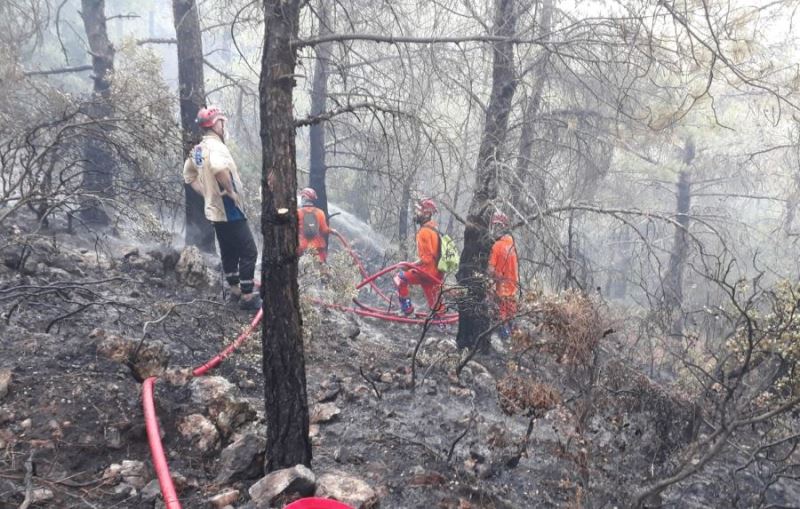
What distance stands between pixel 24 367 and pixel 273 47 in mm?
2854

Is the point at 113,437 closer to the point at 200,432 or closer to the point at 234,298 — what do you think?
the point at 200,432

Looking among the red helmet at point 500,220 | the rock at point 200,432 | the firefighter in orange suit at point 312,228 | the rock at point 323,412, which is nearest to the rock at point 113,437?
the rock at point 200,432

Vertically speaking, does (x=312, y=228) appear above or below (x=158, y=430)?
above

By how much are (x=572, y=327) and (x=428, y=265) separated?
11.5 feet

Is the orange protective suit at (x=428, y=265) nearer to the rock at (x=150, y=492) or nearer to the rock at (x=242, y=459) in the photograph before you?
the rock at (x=242, y=459)

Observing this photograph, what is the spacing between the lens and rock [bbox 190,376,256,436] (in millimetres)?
3877

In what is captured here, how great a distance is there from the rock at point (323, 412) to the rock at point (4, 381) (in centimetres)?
208

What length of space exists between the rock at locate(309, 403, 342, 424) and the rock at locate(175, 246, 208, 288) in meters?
2.70

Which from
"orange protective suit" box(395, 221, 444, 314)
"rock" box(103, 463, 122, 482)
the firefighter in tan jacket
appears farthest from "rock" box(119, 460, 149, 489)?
"orange protective suit" box(395, 221, 444, 314)

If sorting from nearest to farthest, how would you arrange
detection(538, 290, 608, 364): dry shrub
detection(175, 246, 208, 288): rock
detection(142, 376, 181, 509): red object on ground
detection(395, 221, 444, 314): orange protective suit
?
detection(142, 376, 181, 509): red object on ground < detection(538, 290, 608, 364): dry shrub < detection(175, 246, 208, 288): rock < detection(395, 221, 444, 314): orange protective suit

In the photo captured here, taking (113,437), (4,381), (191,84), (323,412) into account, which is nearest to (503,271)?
(323,412)

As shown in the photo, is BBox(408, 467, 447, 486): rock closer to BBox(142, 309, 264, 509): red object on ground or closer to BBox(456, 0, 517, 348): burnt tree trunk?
BBox(142, 309, 264, 509): red object on ground

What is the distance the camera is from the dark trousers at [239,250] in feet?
18.9

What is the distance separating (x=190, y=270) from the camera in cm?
645
